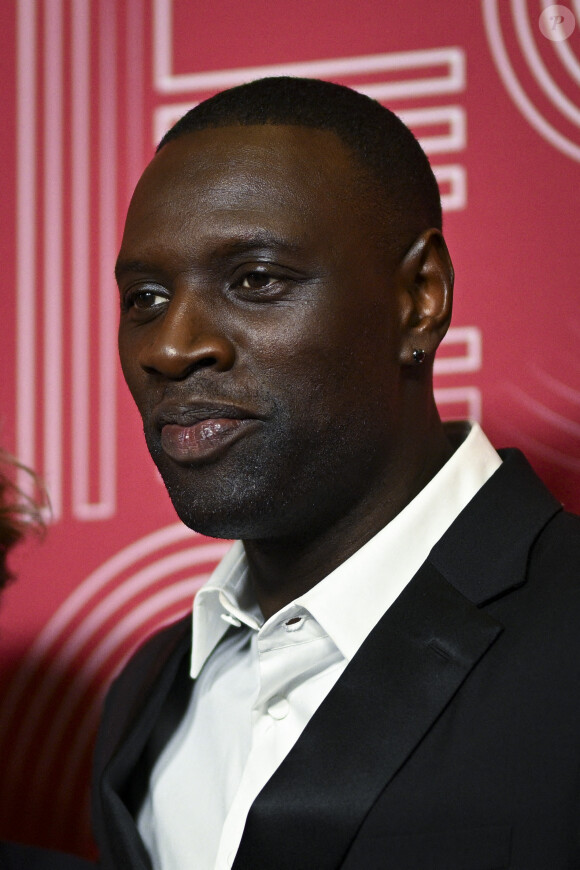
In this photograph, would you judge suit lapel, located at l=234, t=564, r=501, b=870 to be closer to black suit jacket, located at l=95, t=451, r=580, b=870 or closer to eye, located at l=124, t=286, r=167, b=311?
black suit jacket, located at l=95, t=451, r=580, b=870

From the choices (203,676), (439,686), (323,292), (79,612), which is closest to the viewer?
(439,686)

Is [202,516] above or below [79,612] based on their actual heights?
above

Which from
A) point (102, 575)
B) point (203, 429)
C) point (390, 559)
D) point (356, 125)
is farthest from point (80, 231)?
point (390, 559)

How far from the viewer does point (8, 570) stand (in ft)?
5.06

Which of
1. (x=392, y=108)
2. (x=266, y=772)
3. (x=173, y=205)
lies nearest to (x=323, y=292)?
(x=173, y=205)

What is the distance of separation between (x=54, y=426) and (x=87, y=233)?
0.34 m

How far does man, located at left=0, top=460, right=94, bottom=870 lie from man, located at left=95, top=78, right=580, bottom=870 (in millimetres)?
168

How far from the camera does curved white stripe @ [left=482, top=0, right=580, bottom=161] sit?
61.4 inches

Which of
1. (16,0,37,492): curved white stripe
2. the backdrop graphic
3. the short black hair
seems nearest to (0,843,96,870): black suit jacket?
the backdrop graphic

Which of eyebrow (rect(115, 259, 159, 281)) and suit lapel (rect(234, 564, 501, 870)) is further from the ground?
eyebrow (rect(115, 259, 159, 281))

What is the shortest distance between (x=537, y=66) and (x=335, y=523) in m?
0.82

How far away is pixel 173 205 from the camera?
46.1 inches

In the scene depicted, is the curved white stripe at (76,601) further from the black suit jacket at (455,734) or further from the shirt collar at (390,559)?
the black suit jacket at (455,734)

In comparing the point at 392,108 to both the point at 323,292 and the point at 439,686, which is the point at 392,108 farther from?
the point at 439,686
